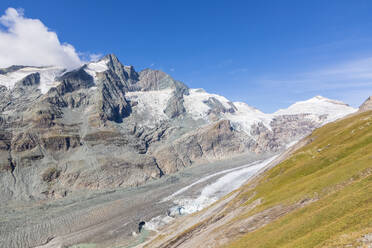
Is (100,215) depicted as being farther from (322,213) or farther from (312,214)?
(322,213)

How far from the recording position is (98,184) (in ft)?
558

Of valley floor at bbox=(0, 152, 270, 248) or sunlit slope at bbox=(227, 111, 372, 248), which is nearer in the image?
sunlit slope at bbox=(227, 111, 372, 248)

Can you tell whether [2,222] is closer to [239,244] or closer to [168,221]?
[168,221]

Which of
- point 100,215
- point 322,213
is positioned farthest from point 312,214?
point 100,215

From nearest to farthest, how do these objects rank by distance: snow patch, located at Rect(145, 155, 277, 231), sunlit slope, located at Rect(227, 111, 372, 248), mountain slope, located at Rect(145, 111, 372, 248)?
1. sunlit slope, located at Rect(227, 111, 372, 248)
2. mountain slope, located at Rect(145, 111, 372, 248)
3. snow patch, located at Rect(145, 155, 277, 231)

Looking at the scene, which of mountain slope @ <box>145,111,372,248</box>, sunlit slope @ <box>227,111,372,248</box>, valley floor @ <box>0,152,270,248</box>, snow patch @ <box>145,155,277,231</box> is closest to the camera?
sunlit slope @ <box>227,111,372,248</box>

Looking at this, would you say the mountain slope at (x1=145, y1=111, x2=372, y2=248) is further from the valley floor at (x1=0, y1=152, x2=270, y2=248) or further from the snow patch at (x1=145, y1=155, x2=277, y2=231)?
the valley floor at (x1=0, y1=152, x2=270, y2=248)

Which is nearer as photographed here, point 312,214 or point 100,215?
point 312,214

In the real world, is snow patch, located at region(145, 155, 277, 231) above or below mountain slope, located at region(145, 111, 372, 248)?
below

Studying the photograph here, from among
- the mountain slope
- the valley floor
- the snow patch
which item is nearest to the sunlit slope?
the mountain slope

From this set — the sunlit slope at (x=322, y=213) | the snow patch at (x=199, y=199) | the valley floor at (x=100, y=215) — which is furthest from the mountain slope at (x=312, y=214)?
the valley floor at (x=100, y=215)

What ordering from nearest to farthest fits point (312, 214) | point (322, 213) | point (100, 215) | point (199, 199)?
point (322, 213) → point (312, 214) → point (100, 215) → point (199, 199)

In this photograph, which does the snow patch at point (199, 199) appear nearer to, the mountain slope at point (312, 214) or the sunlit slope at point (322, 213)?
the mountain slope at point (312, 214)

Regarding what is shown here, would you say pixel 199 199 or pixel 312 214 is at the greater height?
pixel 312 214
